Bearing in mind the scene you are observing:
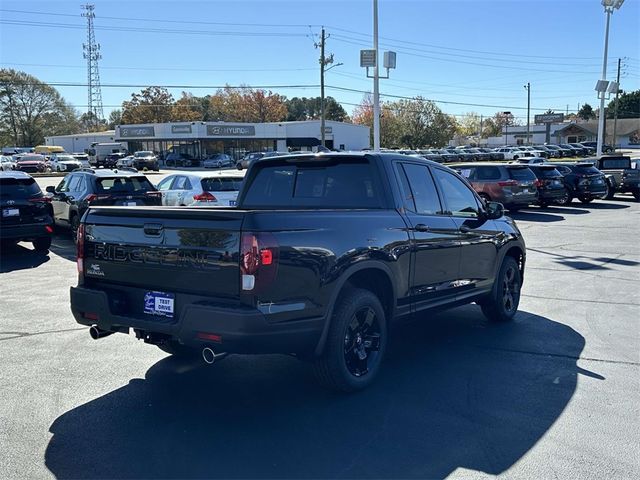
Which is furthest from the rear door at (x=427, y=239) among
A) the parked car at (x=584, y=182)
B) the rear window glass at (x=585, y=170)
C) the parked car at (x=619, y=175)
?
the parked car at (x=619, y=175)

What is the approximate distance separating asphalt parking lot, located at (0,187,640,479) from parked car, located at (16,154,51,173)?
52.0 m

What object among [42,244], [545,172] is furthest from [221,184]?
[545,172]

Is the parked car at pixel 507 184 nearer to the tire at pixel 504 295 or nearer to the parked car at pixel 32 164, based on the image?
the tire at pixel 504 295

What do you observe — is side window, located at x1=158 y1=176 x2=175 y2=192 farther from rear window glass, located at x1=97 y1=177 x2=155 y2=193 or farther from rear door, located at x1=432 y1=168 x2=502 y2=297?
rear door, located at x1=432 y1=168 x2=502 y2=297

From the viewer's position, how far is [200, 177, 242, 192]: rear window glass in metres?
14.6

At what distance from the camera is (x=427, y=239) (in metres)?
5.59

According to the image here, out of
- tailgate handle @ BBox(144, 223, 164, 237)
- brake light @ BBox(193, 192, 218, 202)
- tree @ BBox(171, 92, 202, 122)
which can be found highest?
tree @ BBox(171, 92, 202, 122)

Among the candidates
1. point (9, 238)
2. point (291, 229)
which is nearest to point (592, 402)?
point (291, 229)

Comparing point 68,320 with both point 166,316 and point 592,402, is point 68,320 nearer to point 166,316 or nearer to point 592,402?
point 166,316

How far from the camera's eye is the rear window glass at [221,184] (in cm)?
1455

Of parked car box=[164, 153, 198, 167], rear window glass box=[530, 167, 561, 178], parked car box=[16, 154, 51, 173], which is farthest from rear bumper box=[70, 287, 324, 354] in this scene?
parked car box=[164, 153, 198, 167]

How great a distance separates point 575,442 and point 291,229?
245cm

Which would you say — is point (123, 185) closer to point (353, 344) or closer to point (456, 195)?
point (456, 195)

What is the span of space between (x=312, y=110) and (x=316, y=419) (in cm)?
13196
